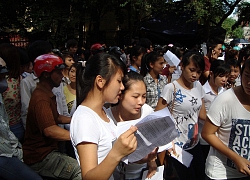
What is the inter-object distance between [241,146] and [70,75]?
108 inches

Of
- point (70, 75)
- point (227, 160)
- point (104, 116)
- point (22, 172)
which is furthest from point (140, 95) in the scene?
point (70, 75)

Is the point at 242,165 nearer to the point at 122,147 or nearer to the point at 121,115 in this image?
the point at 121,115

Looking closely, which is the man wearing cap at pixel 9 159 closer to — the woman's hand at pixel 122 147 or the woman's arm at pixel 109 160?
the woman's arm at pixel 109 160

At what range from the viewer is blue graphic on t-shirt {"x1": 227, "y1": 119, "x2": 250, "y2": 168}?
229 cm

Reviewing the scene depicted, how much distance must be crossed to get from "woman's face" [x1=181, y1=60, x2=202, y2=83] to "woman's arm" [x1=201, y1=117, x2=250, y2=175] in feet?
3.55

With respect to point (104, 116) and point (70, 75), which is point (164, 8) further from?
point (104, 116)

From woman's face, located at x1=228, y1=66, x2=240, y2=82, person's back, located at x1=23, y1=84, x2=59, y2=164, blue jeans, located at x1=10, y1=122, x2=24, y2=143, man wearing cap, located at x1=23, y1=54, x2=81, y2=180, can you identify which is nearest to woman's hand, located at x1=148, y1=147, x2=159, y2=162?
man wearing cap, located at x1=23, y1=54, x2=81, y2=180

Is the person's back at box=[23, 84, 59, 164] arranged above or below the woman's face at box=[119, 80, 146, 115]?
below

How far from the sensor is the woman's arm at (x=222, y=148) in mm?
2225

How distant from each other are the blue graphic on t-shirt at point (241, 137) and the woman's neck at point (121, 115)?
0.80 m

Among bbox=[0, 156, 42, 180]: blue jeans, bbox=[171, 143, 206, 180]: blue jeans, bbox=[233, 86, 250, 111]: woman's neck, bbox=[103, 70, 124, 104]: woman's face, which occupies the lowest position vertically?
bbox=[171, 143, 206, 180]: blue jeans

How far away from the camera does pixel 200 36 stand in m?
16.3

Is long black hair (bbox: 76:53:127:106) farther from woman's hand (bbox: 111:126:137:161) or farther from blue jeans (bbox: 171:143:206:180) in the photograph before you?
blue jeans (bbox: 171:143:206:180)

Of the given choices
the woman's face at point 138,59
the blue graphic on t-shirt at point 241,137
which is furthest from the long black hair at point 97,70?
the woman's face at point 138,59
